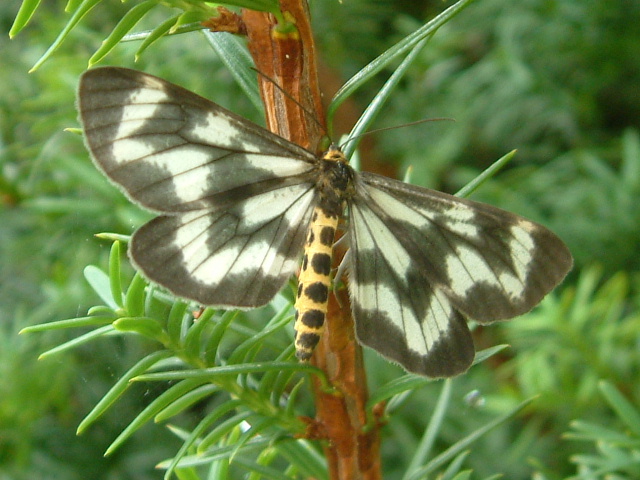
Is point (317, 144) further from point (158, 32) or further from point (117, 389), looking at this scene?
point (117, 389)

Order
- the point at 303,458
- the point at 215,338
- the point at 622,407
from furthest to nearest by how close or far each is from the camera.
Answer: the point at 622,407, the point at 303,458, the point at 215,338

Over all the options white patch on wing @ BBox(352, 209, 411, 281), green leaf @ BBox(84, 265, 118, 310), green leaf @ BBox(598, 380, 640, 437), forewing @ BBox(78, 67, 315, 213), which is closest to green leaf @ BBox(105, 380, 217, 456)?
green leaf @ BBox(84, 265, 118, 310)

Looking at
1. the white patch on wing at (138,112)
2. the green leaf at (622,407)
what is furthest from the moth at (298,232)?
the green leaf at (622,407)

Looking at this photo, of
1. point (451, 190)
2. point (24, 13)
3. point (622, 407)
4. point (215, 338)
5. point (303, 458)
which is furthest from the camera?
point (451, 190)

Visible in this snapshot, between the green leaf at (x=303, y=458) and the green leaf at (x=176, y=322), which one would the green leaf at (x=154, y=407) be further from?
the green leaf at (x=303, y=458)

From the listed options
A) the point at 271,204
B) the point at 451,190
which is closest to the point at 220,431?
the point at 271,204

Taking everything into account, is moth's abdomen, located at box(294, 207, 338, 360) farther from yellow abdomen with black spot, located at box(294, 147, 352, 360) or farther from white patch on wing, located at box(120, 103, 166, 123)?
white patch on wing, located at box(120, 103, 166, 123)
